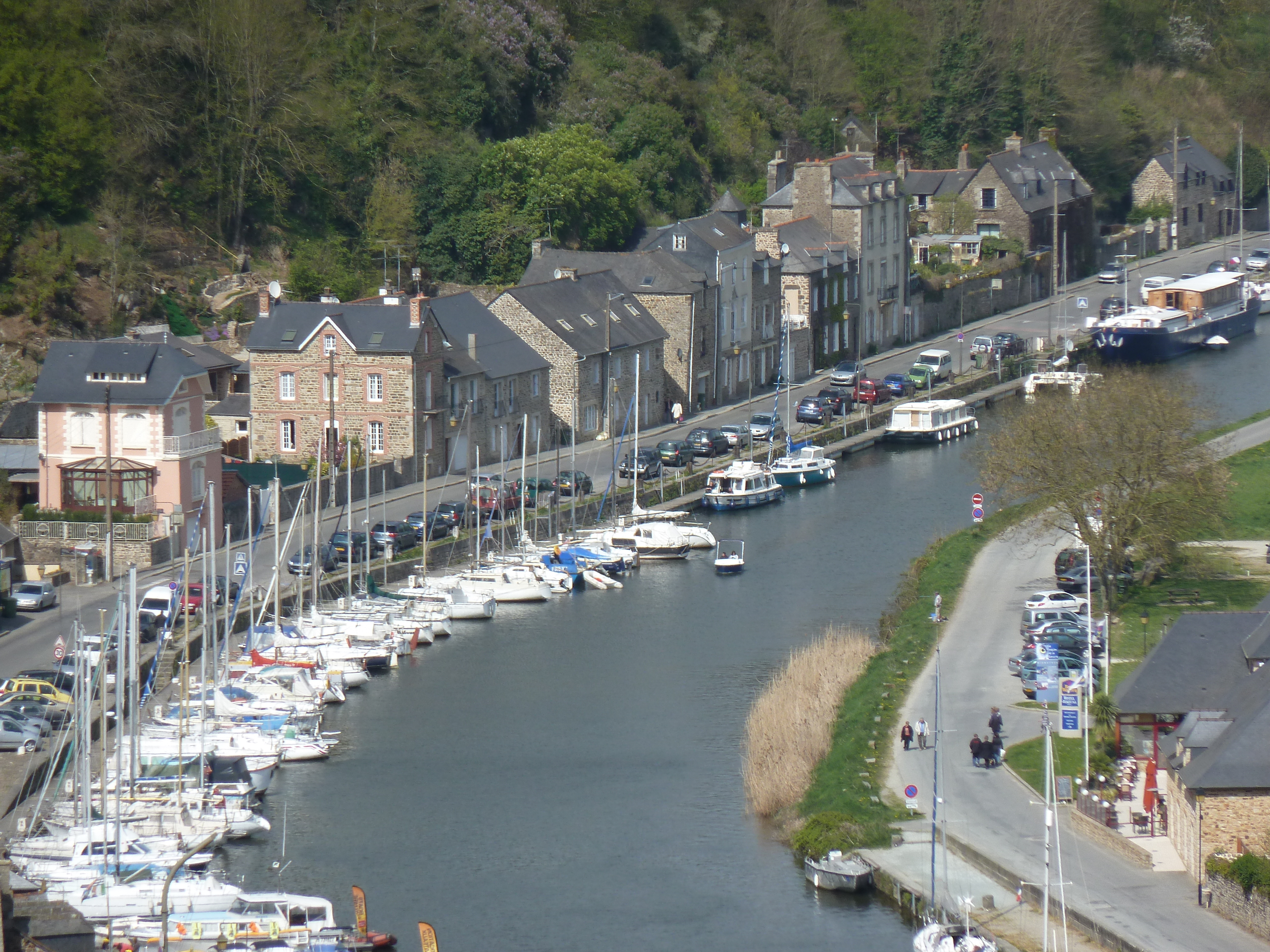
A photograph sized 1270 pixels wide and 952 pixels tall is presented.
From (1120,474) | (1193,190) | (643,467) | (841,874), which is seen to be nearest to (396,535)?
(643,467)

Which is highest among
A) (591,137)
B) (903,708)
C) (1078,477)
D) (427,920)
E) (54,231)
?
(591,137)

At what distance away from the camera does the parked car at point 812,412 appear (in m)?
78.8

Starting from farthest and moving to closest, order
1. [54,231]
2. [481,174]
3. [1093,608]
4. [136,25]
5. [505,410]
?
[481,174]
[136,25]
[54,231]
[505,410]
[1093,608]

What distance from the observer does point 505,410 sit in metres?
69.8

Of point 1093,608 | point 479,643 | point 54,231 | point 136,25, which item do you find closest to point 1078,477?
point 1093,608

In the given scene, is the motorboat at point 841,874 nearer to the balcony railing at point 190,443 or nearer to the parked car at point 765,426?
the balcony railing at point 190,443

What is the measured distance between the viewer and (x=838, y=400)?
80938 mm

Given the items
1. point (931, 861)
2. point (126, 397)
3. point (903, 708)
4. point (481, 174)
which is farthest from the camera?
point (481, 174)

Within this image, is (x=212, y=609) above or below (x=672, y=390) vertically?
below

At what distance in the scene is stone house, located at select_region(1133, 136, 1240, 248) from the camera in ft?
398

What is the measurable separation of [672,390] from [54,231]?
22933 mm

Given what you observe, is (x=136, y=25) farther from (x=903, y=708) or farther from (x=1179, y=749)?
(x=1179, y=749)

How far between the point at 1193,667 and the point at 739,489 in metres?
30.4

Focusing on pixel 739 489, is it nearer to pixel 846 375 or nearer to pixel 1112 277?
pixel 846 375
